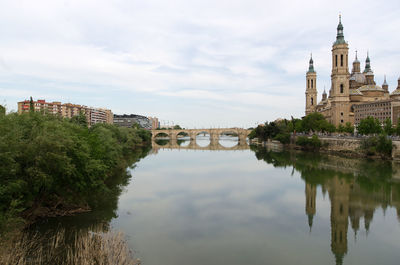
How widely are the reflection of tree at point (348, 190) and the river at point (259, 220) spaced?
0.15ft

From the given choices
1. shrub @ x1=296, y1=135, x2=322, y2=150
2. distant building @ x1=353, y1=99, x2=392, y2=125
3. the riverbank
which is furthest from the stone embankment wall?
distant building @ x1=353, y1=99, x2=392, y2=125

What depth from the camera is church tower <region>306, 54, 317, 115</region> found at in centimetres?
7819

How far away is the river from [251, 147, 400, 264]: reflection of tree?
0.04m

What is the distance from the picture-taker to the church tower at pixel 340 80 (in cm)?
5312

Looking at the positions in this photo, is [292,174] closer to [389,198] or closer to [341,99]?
[389,198]

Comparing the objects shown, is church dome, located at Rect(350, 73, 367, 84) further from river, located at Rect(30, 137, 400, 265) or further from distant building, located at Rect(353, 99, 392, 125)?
river, located at Rect(30, 137, 400, 265)

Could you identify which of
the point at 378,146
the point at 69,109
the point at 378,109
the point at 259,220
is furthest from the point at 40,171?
the point at 69,109

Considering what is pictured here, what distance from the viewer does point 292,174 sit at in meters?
25.6

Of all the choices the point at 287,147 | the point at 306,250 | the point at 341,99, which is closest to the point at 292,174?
the point at 306,250

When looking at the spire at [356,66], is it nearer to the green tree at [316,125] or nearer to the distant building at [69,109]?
the green tree at [316,125]

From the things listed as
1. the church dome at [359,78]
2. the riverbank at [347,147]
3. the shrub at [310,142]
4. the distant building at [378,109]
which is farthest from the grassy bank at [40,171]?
the church dome at [359,78]

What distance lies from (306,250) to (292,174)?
15.7m

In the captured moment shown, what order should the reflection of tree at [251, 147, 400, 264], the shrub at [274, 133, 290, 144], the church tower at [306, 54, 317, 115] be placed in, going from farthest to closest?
the church tower at [306, 54, 317, 115]
the shrub at [274, 133, 290, 144]
the reflection of tree at [251, 147, 400, 264]

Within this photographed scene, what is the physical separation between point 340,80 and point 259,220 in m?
46.9
